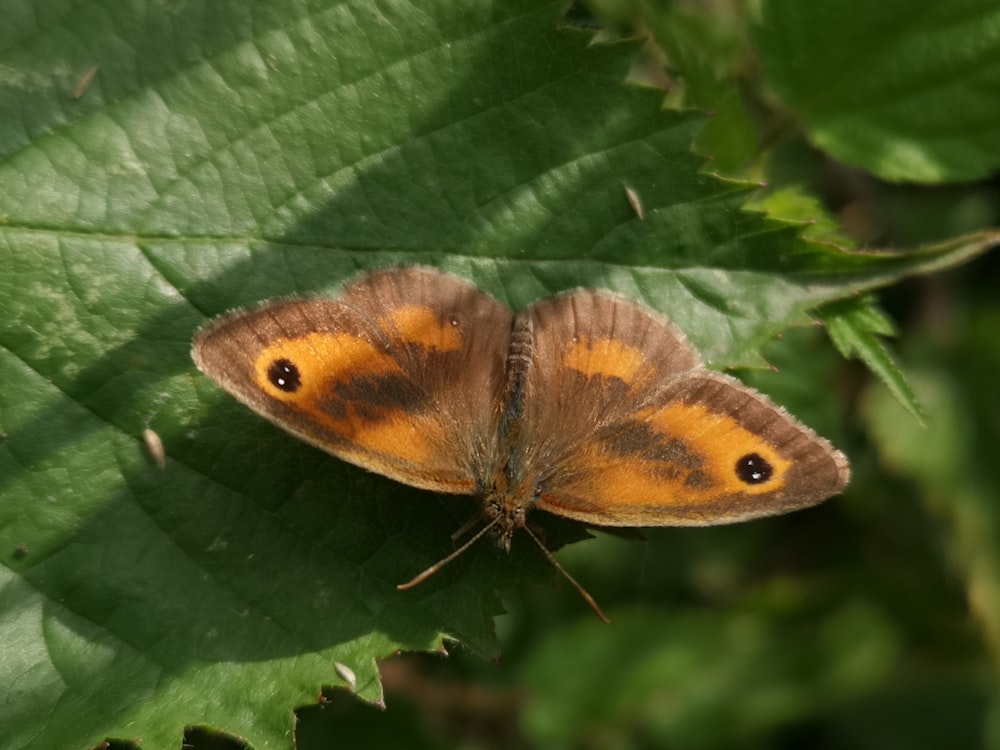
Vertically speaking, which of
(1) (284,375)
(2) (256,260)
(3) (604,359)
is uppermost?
(2) (256,260)

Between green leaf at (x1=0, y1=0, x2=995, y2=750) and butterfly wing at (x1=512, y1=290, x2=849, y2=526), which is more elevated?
green leaf at (x1=0, y1=0, x2=995, y2=750)

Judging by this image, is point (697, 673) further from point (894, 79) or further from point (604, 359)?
point (894, 79)

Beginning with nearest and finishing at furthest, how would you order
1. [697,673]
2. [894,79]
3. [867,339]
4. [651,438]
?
[867,339] → [651,438] → [894,79] → [697,673]

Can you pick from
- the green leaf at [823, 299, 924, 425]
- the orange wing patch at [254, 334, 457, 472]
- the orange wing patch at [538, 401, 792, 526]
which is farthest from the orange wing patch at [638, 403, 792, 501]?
the orange wing patch at [254, 334, 457, 472]

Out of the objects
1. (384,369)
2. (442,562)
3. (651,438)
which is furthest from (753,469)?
(384,369)

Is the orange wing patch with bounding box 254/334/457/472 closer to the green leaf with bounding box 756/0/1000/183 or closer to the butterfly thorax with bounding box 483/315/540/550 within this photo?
the butterfly thorax with bounding box 483/315/540/550
